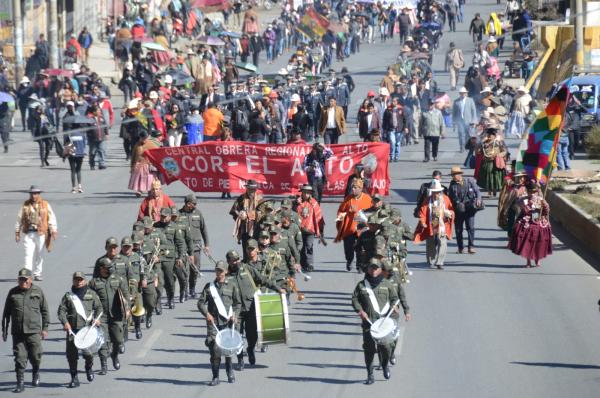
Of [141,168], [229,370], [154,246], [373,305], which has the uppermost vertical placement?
[141,168]

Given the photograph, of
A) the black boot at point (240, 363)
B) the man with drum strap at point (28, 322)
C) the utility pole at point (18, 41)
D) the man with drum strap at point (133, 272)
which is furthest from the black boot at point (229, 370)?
the utility pole at point (18, 41)

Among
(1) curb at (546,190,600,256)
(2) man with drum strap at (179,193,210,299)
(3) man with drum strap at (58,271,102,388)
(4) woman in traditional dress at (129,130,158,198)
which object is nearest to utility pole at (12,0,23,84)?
(4) woman in traditional dress at (129,130,158,198)

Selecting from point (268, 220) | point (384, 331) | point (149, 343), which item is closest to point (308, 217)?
point (268, 220)

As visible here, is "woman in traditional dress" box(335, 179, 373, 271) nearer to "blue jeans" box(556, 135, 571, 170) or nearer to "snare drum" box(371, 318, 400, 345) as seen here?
"snare drum" box(371, 318, 400, 345)

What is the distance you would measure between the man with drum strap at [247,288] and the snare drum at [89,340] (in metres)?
1.61

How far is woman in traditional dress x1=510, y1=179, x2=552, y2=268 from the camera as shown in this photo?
84.1ft

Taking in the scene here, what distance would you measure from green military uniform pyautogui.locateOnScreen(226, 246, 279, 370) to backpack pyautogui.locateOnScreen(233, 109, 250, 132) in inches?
667

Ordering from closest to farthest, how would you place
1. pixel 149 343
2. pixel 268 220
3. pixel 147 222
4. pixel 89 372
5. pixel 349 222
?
pixel 89 372 < pixel 149 343 < pixel 147 222 < pixel 268 220 < pixel 349 222

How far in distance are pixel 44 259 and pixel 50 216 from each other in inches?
81.7

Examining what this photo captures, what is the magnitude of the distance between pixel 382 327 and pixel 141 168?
48.4ft

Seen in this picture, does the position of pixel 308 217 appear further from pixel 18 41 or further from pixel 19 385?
pixel 18 41

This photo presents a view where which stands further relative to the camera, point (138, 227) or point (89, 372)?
point (138, 227)

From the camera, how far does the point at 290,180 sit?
3195 cm

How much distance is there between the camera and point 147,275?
21328 mm
